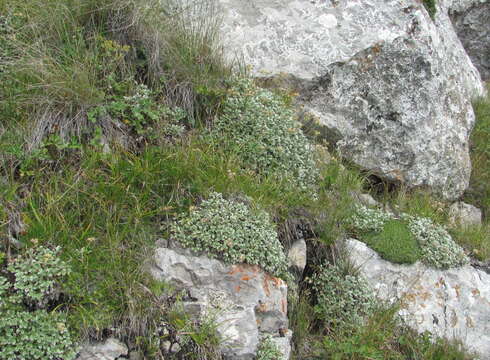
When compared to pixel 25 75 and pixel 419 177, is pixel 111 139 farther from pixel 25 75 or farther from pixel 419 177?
pixel 419 177

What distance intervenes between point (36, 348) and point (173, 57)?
278 centimetres

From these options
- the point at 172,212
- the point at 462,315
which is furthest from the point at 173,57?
the point at 462,315

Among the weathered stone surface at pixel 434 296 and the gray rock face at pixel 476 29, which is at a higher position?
the gray rock face at pixel 476 29

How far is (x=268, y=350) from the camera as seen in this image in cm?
334

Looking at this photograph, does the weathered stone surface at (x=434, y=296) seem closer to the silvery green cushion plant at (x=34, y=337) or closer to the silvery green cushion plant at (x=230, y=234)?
the silvery green cushion plant at (x=230, y=234)

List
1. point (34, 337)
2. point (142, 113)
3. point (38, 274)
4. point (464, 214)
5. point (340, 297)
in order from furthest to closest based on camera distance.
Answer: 1. point (464, 214)
2. point (142, 113)
3. point (340, 297)
4. point (38, 274)
5. point (34, 337)

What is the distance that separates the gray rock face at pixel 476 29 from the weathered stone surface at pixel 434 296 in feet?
19.0

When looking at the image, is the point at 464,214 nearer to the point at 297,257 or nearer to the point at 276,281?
the point at 297,257

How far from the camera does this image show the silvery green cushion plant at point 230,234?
11.6 ft

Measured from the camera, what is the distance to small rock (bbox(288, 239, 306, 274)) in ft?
13.3

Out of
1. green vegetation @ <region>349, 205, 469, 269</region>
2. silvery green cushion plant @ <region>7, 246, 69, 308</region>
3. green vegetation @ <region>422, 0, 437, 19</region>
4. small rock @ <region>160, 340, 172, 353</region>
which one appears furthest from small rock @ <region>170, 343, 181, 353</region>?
green vegetation @ <region>422, 0, 437, 19</region>

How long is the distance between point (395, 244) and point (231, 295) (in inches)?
67.9

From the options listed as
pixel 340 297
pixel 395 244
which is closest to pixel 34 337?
pixel 340 297

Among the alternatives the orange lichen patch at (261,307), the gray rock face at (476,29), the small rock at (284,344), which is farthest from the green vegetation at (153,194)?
the gray rock face at (476,29)
